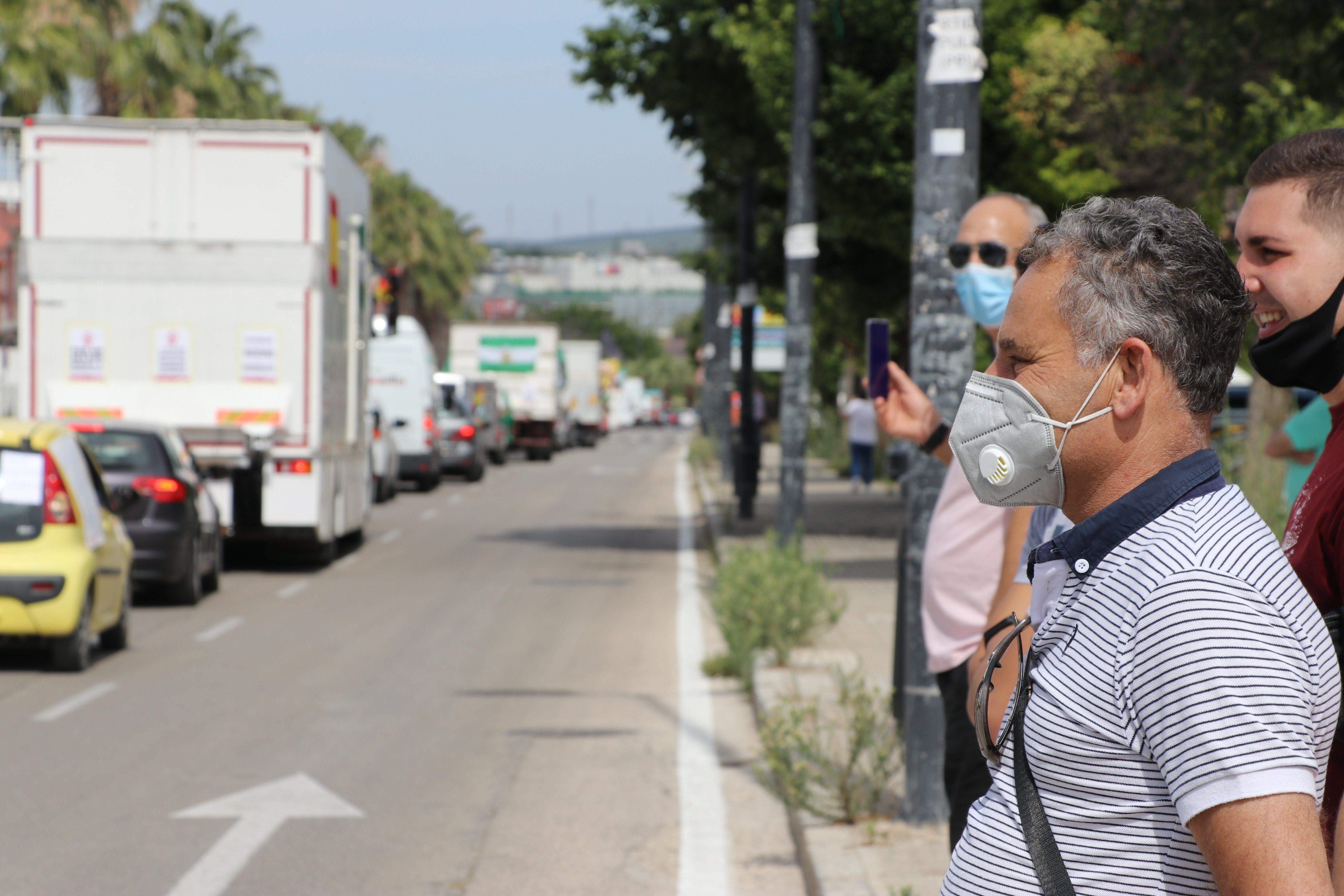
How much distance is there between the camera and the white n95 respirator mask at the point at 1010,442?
6.68ft

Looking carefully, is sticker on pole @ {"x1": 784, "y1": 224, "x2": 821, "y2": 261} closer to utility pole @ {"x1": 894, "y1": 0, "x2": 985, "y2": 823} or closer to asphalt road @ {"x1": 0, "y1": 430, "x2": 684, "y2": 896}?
asphalt road @ {"x1": 0, "y1": 430, "x2": 684, "y2": 896}

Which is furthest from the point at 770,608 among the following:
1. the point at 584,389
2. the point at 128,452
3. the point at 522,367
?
the point at 584,389

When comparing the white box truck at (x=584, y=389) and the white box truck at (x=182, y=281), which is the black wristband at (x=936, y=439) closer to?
the white box truck at (x=182, y=281)

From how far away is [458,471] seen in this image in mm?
35219

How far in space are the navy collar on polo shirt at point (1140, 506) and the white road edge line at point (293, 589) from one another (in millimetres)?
13421

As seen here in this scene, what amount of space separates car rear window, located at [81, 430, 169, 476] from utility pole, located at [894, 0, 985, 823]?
856 cm

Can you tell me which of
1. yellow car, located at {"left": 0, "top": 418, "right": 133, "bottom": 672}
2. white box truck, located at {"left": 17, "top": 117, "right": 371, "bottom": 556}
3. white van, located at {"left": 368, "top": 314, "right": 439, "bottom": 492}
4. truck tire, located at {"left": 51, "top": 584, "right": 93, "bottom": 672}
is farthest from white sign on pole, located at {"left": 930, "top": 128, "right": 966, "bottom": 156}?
white van, located at {"left": 368, "top": 314, "right": 439, "bottom": 492}

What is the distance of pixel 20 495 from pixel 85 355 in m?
5.78

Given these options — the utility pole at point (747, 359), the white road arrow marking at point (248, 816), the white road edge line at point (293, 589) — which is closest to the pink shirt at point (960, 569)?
the white road arrow marking at point (248, 816)

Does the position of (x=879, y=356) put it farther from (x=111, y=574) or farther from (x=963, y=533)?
(x=111, y=574)

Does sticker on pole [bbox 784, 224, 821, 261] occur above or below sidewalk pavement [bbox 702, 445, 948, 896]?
above

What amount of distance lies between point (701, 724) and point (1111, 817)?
730cm

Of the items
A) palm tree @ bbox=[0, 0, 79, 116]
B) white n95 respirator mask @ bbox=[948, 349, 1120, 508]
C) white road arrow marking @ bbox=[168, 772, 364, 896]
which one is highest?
palm tree @ bbox=[0, 0, 79, 116]

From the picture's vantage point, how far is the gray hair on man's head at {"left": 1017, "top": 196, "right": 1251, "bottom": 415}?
Result: 6.48 ft
